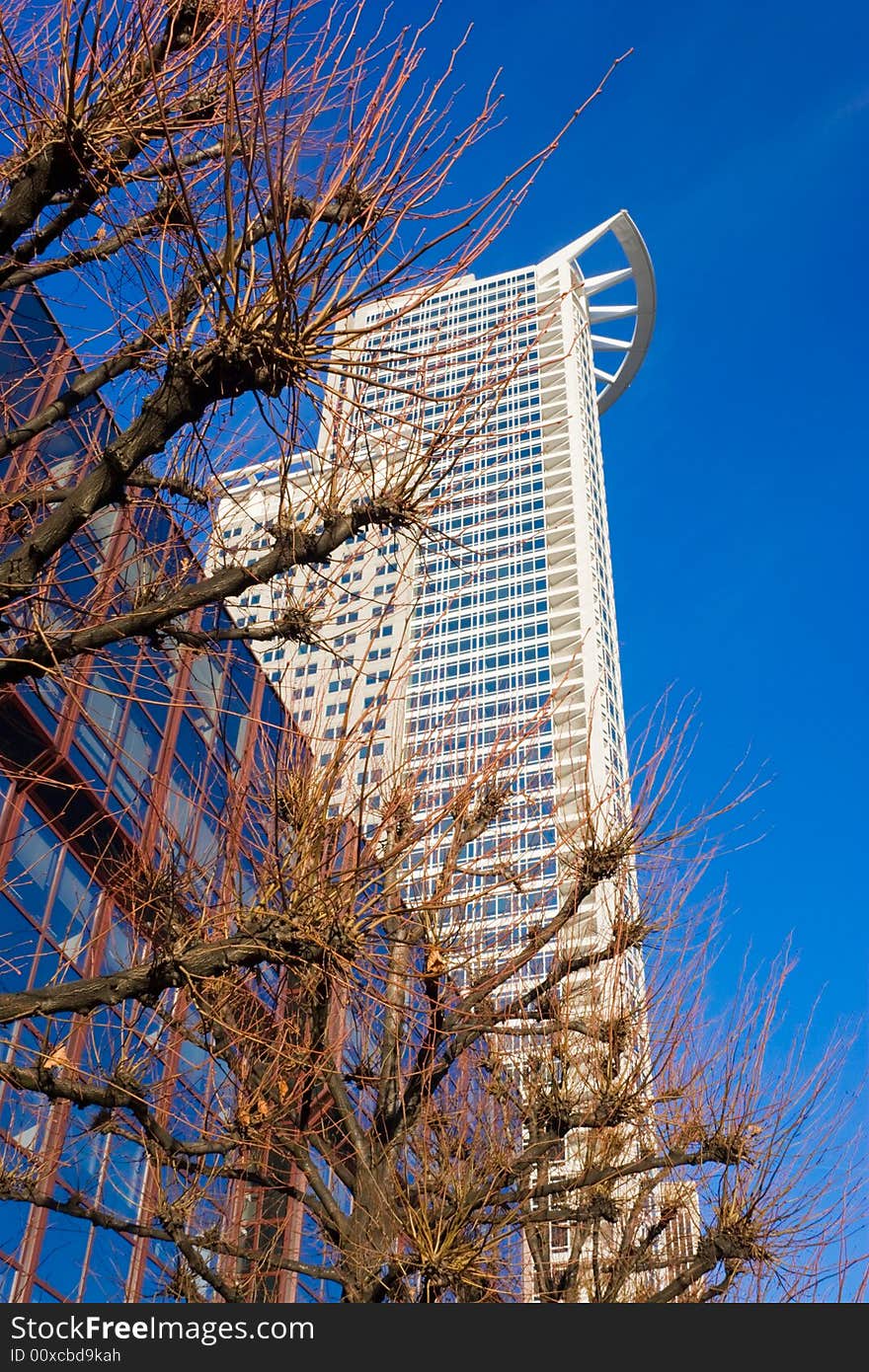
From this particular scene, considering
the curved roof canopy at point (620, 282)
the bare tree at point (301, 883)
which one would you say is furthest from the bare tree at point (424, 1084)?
the curved roof canopy at point (620, 282)

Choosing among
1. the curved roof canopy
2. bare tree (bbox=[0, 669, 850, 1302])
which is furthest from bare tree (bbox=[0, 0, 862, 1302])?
the curved roof canopy

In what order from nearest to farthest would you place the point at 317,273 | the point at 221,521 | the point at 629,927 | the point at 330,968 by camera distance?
1. the point at 317,273
2. the point at 330,968
3. the point at 221,521
4. the point at 629,927

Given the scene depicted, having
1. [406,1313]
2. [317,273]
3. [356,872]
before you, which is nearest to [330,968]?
[356,872]

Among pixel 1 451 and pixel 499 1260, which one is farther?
pixel 499 1260

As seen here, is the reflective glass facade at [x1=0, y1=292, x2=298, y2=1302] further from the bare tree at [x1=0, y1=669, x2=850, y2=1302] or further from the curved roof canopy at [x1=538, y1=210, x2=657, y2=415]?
the curved roof canopy at [x1=538, y1=210, x2=657, y2=415]

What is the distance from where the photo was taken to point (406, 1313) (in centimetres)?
541

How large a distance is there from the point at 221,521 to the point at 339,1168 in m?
3.91

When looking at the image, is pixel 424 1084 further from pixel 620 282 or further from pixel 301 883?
pixel 620 282

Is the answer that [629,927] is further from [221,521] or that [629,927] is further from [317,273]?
[317,273]

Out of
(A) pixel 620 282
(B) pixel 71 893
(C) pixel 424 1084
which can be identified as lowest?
(C) pixel 424 1084

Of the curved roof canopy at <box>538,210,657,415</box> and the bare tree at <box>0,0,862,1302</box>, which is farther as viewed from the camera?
the curved roof canopy at <box>538,210,657,415</box>

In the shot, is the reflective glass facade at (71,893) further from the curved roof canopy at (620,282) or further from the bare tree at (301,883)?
the curved roof canopy at (620,282)

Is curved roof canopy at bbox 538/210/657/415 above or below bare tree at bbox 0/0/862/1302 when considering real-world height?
above

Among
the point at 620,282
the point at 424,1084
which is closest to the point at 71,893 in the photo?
the point at 424,1084
